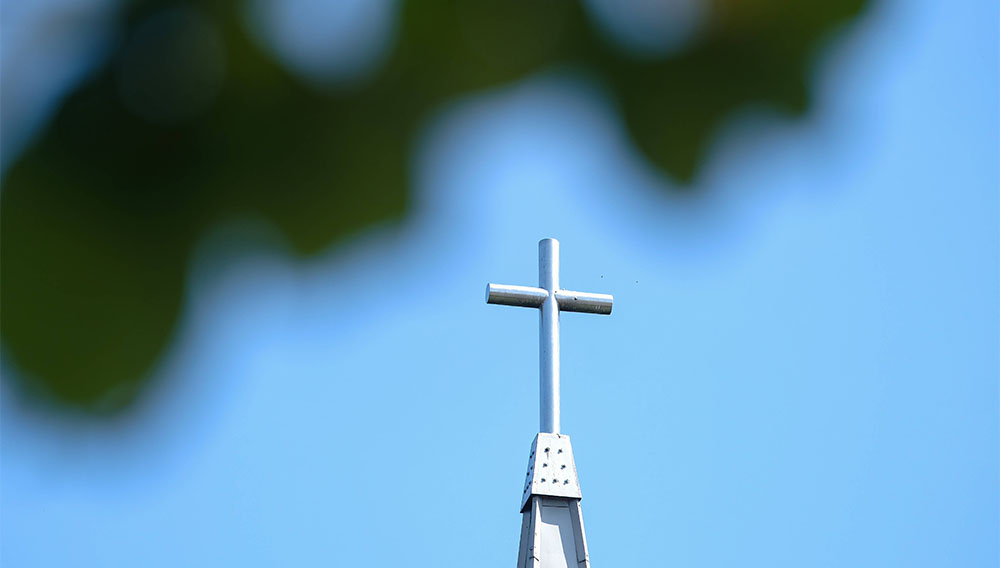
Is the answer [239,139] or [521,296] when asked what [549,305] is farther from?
[239,139]

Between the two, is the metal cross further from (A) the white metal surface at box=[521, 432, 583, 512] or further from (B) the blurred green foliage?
(B) the blurred green foliage

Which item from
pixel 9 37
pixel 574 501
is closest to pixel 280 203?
pixel 9 37

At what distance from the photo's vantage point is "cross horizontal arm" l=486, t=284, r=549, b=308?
8406 mm

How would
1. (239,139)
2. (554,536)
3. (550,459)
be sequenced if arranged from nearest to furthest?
(239,139)
(554,536)
(550,459)

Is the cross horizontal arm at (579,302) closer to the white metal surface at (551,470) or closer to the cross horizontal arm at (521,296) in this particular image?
the cross horizontal arm at (521,296)

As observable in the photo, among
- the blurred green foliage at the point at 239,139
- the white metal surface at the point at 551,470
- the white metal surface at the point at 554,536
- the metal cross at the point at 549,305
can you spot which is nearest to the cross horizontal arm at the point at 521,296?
the metal cross at the point at 549,305

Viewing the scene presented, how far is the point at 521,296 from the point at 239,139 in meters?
7.68

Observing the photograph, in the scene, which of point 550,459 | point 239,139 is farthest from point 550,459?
point 239,139

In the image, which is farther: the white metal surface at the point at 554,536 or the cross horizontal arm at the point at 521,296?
the cross horizontal arm at the point at 521,296

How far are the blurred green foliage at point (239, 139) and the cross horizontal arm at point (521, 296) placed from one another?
24.3 feet

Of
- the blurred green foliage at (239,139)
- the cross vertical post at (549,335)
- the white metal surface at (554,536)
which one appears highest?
the cross vertical post at (549,335)

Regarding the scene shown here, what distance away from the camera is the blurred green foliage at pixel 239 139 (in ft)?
2.78

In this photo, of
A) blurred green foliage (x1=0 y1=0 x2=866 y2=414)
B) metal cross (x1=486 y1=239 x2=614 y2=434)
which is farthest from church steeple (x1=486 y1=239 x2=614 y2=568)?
blurred green foliage (x1=0 y1=0 x2=866 y2=414)

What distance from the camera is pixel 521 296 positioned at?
854cm
